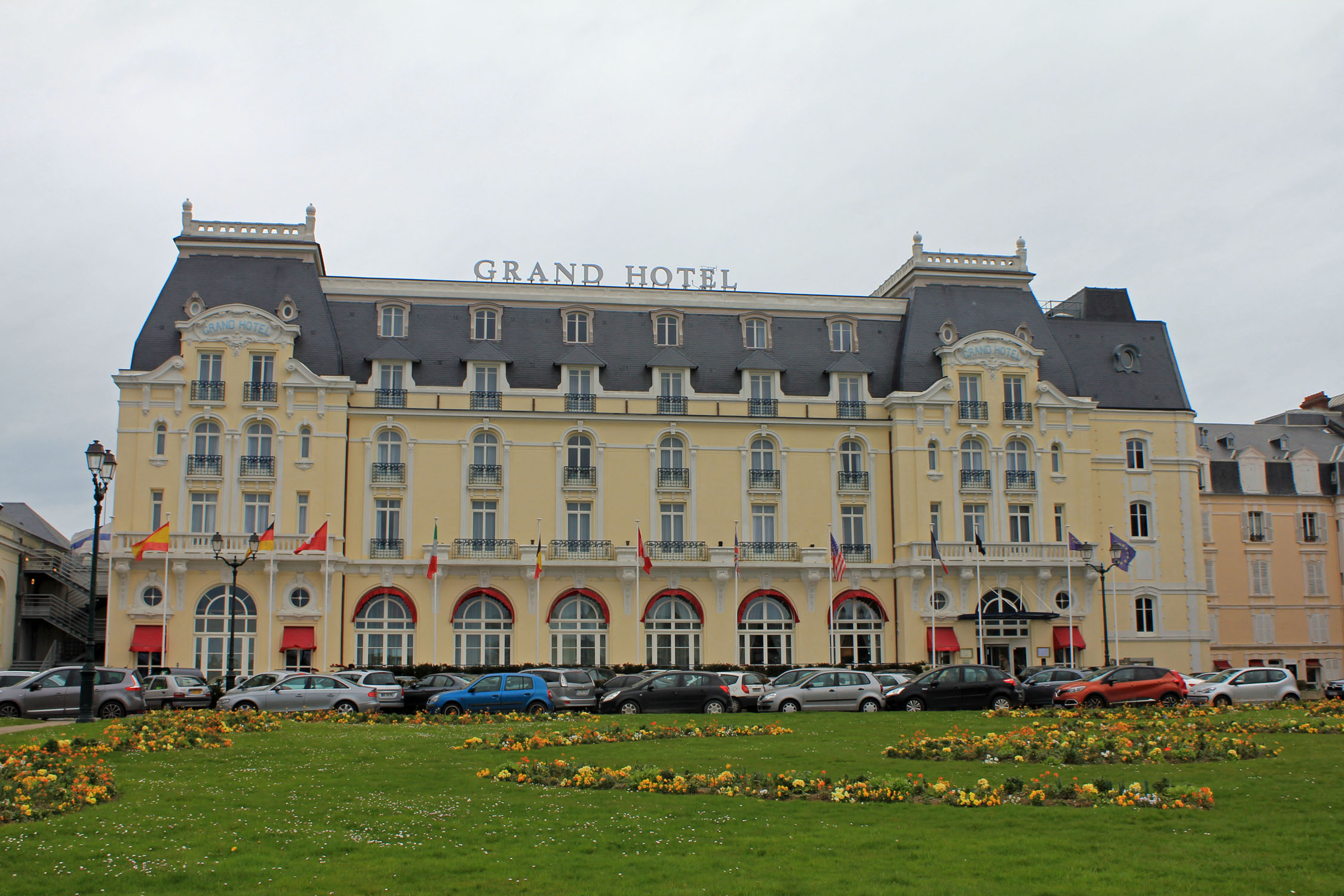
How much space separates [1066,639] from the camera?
50500 mm

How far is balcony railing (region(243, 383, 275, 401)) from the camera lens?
48.3 meters

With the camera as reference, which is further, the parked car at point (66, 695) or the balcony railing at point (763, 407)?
the balcony railing at point (763, 407)

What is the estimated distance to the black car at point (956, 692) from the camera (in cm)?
3353

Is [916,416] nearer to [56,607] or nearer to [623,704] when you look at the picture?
[623,704]

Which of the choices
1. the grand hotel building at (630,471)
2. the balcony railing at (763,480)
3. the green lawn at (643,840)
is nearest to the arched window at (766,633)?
the grand hotel building at (630,471)

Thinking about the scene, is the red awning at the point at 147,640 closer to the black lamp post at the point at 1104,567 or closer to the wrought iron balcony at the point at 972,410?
the wrought iron balcony at the point at 972,410

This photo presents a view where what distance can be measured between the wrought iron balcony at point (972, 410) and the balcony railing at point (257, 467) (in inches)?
1155

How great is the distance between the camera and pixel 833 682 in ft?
113

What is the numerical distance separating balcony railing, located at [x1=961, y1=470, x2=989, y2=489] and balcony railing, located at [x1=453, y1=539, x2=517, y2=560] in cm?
1968

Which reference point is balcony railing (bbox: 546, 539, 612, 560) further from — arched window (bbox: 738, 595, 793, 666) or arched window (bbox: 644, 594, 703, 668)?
arched window (bbox: 738, 595, 793, 666)

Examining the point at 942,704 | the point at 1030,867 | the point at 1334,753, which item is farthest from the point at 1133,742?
the point at 942,704

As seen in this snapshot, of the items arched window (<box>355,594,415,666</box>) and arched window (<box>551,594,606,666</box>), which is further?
arched window (<box>551,594,606,666</box>)

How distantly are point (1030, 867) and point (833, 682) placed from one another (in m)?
23.3

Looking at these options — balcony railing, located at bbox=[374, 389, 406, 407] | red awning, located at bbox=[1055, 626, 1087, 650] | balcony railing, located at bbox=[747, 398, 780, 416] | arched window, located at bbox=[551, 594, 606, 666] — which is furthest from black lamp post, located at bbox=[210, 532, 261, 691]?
red awning, located at bbox=[1055, 626, 1087, 650]
